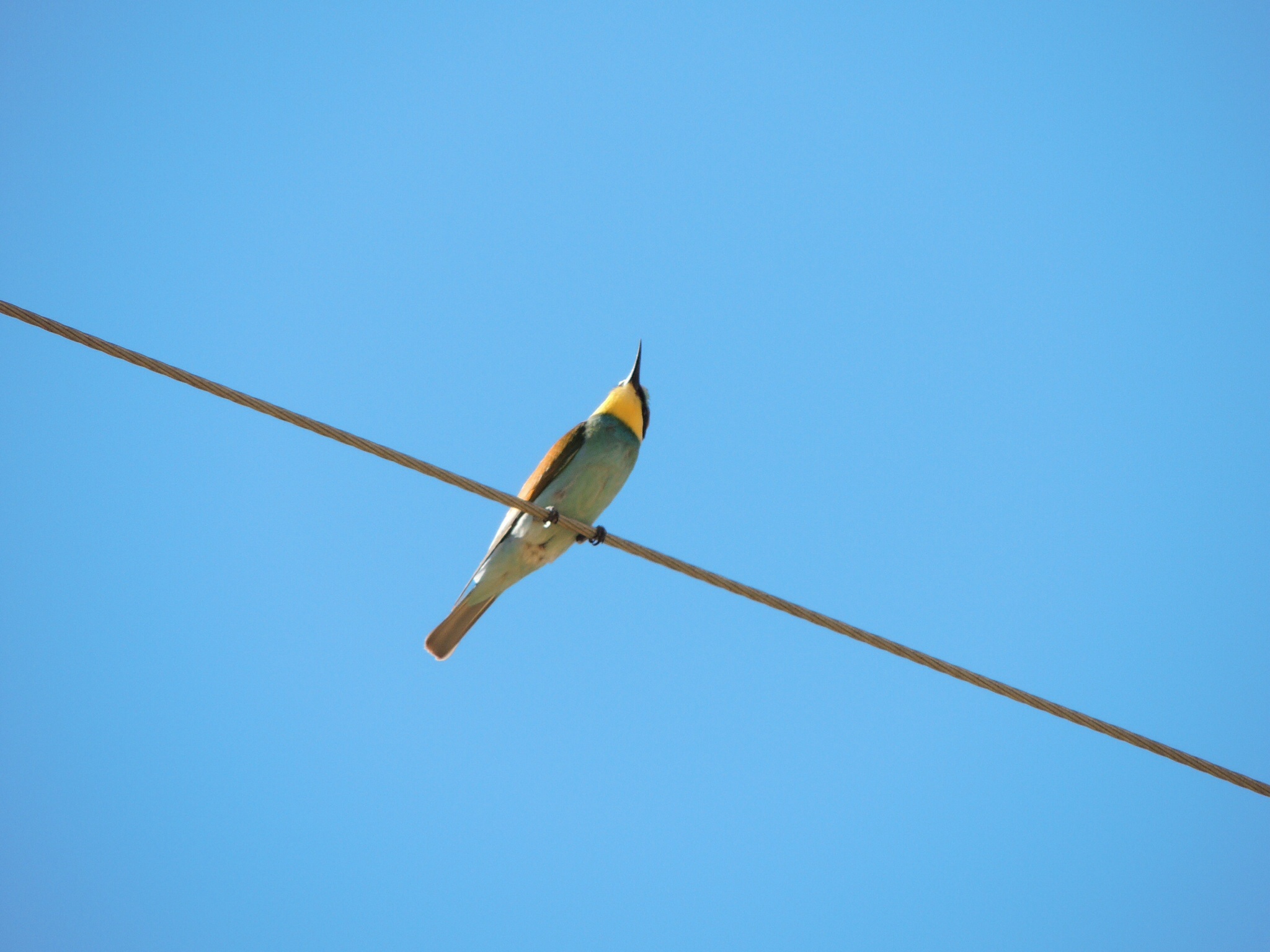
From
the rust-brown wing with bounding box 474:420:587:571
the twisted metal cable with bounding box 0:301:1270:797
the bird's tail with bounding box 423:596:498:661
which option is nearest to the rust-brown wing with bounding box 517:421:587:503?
the rust-brown wing with bounding box 474:420:587:571

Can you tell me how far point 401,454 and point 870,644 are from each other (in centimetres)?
138

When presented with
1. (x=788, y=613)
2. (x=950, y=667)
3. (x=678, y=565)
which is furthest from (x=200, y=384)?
(x=950, y=667)

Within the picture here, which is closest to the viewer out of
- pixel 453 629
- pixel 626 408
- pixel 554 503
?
pixel 554 503

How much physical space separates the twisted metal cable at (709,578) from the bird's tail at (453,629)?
2.37m

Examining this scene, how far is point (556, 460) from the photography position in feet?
16.7

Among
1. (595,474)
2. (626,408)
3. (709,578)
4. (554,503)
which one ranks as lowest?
(709,578)

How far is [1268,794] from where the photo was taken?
2.66 metres

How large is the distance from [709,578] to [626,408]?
2846 mm

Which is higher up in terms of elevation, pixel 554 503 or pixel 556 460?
pixel 556 460

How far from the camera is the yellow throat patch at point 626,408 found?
18.0 ft

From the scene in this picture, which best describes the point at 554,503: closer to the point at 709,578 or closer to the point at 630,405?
the point at 630,405

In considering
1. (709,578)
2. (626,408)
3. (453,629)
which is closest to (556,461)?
(626,408)

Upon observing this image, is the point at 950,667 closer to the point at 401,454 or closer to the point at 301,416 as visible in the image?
the point at 401,454

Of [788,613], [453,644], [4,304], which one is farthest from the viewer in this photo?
[453,644]
